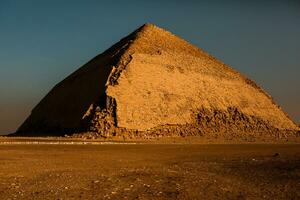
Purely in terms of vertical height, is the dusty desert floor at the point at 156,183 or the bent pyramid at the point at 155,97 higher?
the bent pyramid at the point at 155,97

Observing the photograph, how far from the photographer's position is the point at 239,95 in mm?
57375

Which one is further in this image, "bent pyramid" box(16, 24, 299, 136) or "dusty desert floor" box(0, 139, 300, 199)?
"bent pyramid" box(16, 24, 299, 136)

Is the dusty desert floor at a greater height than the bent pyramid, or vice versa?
the bent pyramid

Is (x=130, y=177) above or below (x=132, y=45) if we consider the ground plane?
below

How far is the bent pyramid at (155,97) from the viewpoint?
4572 cm

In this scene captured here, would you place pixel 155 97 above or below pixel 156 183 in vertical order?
above

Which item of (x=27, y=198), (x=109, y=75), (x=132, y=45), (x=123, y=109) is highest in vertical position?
(x=132, y=45)

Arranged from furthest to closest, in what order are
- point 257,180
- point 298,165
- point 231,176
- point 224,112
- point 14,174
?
point 224,112 < point 298,165 < point 14,174 < point 231,176 < point 257,180

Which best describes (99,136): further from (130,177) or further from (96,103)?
(130,177)

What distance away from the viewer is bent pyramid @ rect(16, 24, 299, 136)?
45719 mm

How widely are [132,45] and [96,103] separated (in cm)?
1048

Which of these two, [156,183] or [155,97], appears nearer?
[156,183]

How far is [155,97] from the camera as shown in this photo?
160 ft

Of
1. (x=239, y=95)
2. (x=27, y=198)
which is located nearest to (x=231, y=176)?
(x=27, y=198)
